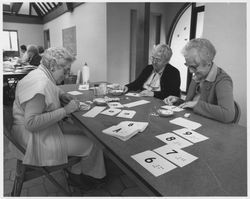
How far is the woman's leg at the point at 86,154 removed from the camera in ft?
4.77

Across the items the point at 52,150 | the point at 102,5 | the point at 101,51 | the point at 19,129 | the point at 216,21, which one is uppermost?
the point at 102,5

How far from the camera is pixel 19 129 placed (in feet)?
4.47

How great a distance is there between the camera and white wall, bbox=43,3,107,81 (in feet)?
14.3

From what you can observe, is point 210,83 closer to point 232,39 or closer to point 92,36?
point 232,39

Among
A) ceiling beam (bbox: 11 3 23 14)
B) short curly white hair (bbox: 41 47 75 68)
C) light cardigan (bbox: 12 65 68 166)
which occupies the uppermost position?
ceiling beam (bbox: 11 3 23 14)

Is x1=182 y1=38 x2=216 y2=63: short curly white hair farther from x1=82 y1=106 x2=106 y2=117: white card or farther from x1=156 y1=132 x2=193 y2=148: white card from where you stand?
x1=82 y1=106 x2=106 y2=117: white card

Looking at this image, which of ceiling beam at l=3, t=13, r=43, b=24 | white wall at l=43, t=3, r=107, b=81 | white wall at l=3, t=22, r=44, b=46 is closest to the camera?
white wall at l=43, t=3, r=107, b=81

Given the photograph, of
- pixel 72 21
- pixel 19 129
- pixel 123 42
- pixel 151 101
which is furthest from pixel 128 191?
pixel 72 21

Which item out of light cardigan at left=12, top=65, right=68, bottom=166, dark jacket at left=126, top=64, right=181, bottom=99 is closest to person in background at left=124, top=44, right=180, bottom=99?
dark jacket at left=126, top=64, right=181, bottom=99

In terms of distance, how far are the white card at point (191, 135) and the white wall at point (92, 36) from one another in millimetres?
3421

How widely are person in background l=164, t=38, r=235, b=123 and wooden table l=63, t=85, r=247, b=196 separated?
2.7 inches

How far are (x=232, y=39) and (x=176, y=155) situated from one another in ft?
6.49

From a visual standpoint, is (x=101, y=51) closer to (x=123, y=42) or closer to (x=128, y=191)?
(x=123, y=42)

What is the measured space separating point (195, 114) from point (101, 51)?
3.37m
